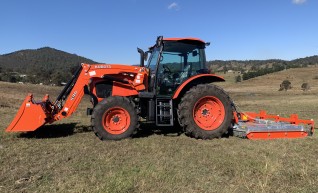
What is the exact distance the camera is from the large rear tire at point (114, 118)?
886cm

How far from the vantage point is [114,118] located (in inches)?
358

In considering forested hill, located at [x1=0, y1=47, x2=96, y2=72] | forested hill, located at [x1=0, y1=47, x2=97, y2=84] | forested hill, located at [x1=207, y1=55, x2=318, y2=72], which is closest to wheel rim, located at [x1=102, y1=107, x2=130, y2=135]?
forested hill, located at [x1=0, y1=47, x2=97, y2=84]

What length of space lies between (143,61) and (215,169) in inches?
207

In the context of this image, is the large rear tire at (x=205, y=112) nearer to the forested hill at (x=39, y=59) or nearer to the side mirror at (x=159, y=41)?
the side mirror at (x=159, y=41)

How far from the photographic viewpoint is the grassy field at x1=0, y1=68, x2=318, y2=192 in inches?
205

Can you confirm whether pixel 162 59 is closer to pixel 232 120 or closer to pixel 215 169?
pixel 232 120

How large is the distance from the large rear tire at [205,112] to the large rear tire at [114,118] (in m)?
1.27

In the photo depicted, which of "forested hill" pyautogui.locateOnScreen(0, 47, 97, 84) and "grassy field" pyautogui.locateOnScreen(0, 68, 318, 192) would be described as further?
"forested hill" pyautogui.locateOnScreen(0, 47, 97, 84)

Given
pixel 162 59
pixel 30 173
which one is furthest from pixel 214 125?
pixel 30 173

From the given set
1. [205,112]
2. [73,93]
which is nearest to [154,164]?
[205,112]

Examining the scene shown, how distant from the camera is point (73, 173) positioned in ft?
19.1

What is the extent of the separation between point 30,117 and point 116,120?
6.86 ft

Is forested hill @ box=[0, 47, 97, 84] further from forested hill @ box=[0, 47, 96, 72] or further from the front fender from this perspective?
the front fender

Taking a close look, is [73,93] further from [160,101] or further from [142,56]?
[142,56]
